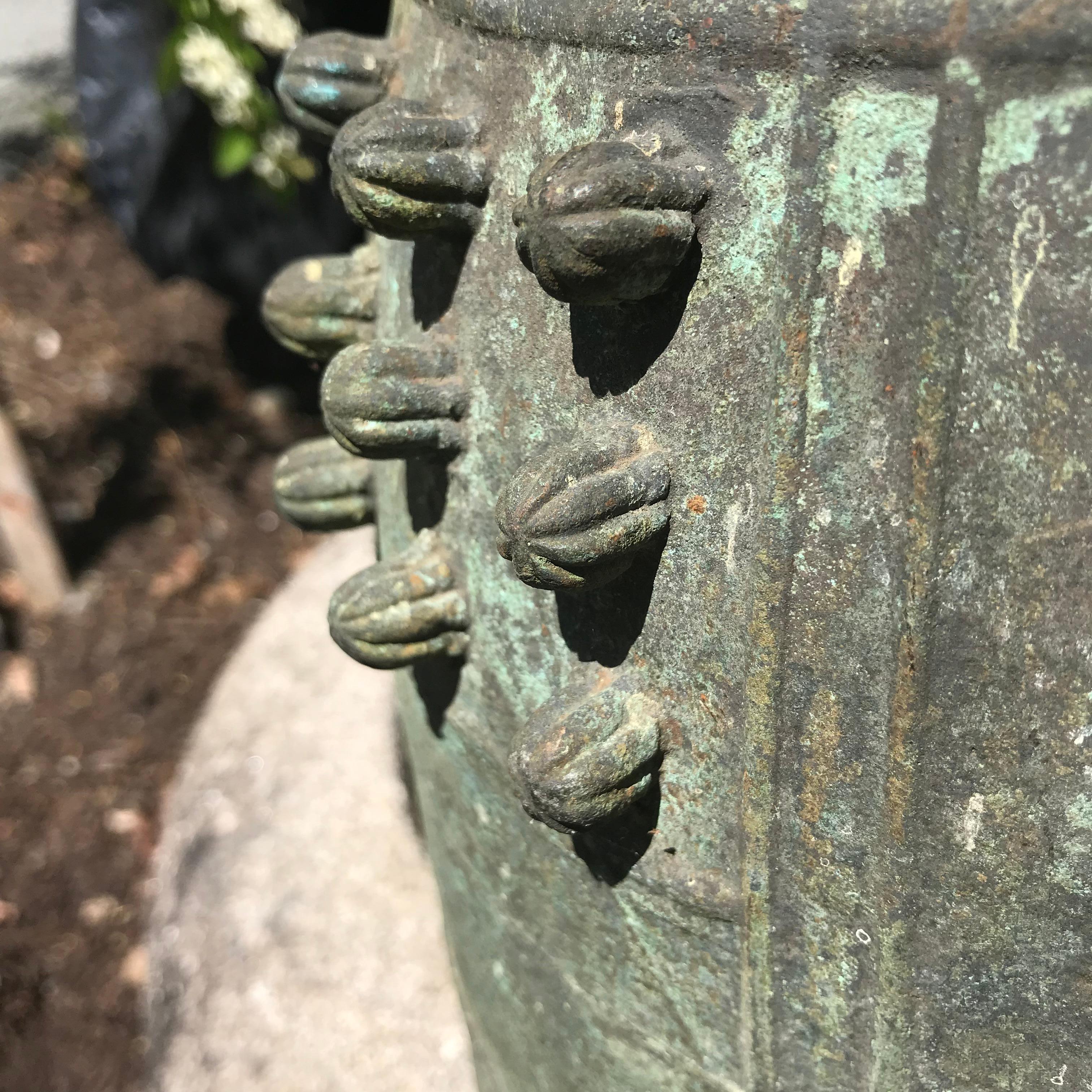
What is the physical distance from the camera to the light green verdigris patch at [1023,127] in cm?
57

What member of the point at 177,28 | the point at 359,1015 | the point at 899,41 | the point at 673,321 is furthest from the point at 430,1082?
the point at 177,28

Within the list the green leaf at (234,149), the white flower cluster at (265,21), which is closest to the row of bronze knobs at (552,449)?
the white flower cluster at (265,21)

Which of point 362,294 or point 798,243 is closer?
point 798,243

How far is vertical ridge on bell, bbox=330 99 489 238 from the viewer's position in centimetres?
76

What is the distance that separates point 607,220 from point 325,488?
0.51 metres

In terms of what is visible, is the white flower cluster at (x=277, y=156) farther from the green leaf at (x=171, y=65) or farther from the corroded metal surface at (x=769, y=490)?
the corroded metal surface at (x=769, y=490)

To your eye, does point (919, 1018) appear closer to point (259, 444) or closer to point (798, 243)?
point (798, 243)

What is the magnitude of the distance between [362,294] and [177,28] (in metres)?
1.83

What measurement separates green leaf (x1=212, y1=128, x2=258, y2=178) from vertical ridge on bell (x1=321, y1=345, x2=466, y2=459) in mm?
1977

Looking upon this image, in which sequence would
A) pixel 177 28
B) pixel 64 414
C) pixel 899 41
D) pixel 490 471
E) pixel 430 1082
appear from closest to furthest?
pixel 899 41
pixel 490 471
pixel 430 1082
pixel 177 28
pixel 64 414

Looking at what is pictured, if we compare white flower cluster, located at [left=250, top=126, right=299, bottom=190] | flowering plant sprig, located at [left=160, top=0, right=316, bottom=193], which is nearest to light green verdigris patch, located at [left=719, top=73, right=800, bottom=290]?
flowering plant sprig, located at [left=160, top=0, right=316, bottom=193]

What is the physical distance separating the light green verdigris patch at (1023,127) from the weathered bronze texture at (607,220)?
0.50ft

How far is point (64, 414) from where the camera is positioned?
3.49 meters

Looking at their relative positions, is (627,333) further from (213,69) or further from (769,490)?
(213,69)
